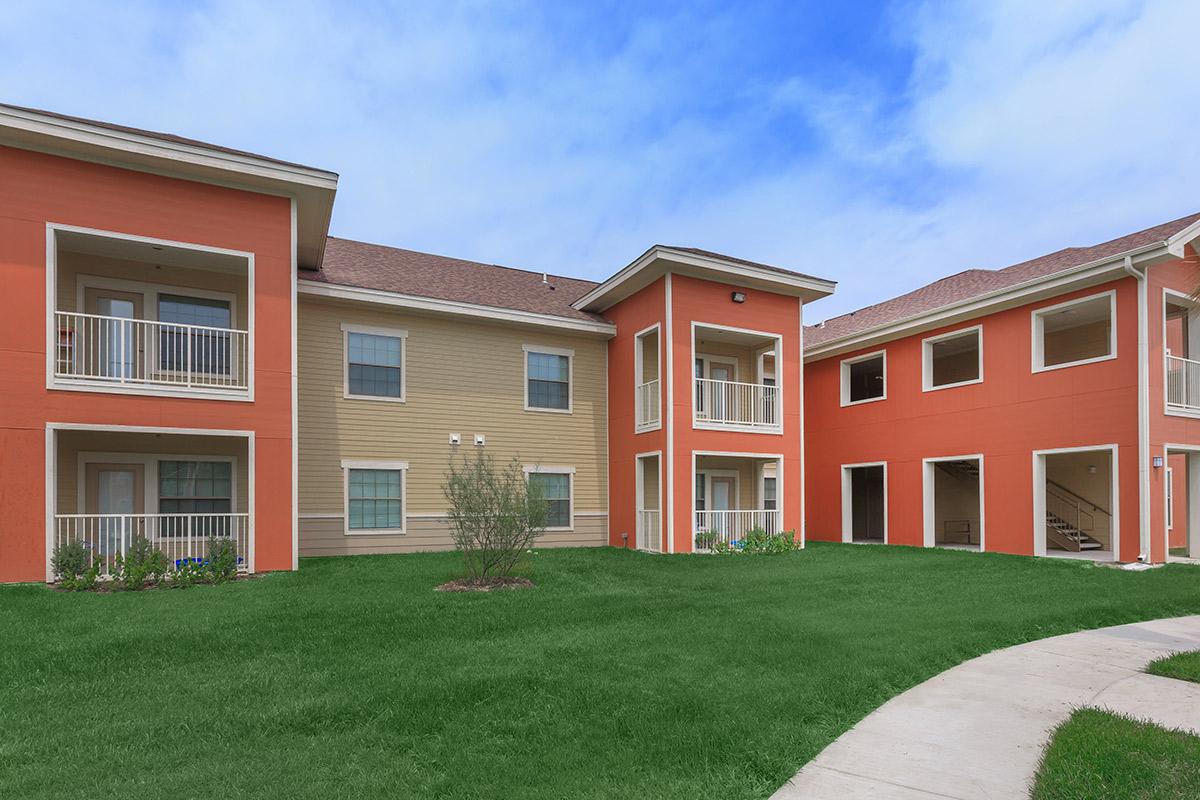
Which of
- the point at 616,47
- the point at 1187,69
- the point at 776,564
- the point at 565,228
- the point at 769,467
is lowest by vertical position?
the point at 776,564

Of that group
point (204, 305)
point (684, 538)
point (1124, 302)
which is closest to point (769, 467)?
point (684, 538)

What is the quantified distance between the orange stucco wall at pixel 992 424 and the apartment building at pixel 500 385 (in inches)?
2.6

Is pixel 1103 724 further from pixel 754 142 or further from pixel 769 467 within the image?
pixel 754 142

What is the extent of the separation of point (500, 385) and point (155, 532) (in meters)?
7.73

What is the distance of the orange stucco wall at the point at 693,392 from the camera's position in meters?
15.7

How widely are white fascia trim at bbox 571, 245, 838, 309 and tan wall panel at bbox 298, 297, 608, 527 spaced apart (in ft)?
6.11

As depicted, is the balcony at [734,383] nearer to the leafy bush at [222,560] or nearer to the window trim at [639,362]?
the window trim at [639,362]

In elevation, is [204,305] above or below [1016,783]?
above

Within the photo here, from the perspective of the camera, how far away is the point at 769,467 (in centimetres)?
2089

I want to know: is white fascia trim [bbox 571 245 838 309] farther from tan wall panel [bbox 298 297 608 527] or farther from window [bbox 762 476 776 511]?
window [bbox 762 476 776 511]

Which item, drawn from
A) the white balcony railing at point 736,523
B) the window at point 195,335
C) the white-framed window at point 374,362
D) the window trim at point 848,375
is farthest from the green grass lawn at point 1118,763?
the window trim at point 848,375

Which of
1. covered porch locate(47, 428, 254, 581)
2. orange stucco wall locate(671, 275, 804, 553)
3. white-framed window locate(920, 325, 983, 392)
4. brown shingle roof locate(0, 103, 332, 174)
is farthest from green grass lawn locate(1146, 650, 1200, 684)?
brown shingle roof locate(0, 103, 332, 174)

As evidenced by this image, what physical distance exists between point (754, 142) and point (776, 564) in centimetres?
1423

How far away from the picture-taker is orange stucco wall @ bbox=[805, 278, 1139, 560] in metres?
14.1
